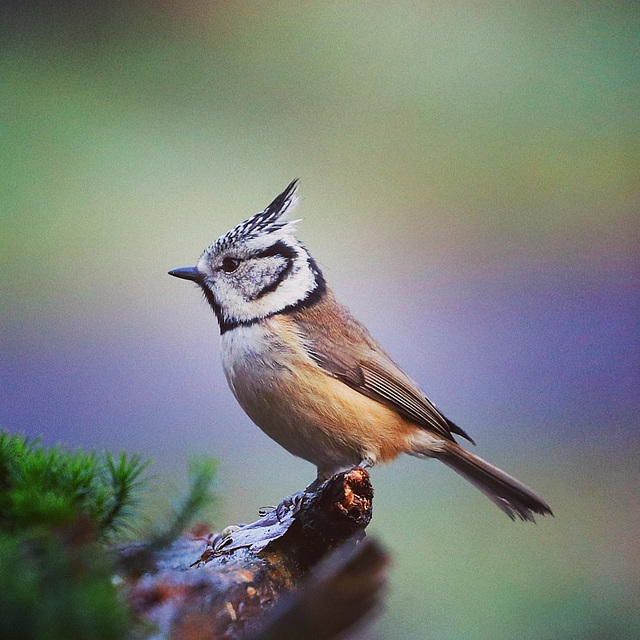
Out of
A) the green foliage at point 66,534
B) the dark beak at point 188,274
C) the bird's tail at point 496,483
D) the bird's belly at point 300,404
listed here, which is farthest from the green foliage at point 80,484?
the bird's tail at point 496,483

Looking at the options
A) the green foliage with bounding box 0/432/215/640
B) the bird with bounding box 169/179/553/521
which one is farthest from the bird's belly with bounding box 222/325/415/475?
the green foliage with bounding box 0/432/215/640

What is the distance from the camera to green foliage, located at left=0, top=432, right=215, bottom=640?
21.9 inches

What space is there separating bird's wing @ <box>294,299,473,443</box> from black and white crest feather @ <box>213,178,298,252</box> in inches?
8.3

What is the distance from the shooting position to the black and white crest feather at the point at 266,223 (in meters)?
1.56

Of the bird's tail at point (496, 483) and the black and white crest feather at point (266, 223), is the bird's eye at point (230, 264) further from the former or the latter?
the bird's tail at point (496, 483)

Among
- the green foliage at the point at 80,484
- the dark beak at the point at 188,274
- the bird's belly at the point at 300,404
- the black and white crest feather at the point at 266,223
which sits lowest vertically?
the green foliage at the point at 80,484

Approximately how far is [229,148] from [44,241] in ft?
2.45

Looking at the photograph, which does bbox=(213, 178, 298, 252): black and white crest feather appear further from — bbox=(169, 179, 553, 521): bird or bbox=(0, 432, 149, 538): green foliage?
bbox=(0, 432, 149, 538): green foliage

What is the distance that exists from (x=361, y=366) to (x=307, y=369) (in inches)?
6.5

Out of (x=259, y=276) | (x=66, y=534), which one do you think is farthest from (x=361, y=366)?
(x=66, y=534)

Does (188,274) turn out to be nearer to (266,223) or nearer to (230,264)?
(230,264)

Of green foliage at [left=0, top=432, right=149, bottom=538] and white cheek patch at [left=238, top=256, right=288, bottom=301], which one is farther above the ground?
white cheek patch at [left=238, top=256, right=288, bottom=301]

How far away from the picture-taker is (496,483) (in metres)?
1.68

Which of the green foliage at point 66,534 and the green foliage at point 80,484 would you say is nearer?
the green foliage at point 66,534
